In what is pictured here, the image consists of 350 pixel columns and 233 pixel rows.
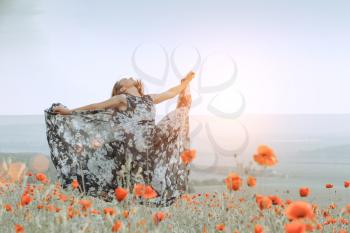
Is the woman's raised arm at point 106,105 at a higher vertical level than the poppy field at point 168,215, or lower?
higher

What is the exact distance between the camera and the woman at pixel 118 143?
6.07 meters

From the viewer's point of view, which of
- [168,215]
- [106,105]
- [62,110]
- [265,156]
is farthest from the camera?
[62,110]

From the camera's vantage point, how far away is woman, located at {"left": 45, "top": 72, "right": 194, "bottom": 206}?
239 inches

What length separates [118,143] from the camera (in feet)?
19.9

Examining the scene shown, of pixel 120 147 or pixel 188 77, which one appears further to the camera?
pixel 188 77

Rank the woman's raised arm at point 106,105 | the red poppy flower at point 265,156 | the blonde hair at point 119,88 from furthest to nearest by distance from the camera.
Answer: the blonde hair at point 119,88
the woman's raised arm at point 106,105
the red poppy flower at point 265,156

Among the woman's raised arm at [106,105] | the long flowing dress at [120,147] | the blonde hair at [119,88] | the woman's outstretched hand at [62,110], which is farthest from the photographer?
the blonde hair at [119,88]

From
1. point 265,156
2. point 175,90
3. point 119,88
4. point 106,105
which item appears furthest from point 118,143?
point 265,156

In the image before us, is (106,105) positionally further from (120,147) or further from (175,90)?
(175,90)

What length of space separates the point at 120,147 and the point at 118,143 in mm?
58

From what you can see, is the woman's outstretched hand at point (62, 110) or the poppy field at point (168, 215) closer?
the poppy field at point (168, 215)

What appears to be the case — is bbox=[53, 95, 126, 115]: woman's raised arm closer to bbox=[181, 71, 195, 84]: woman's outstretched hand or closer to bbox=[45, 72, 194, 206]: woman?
bbox=[45, 72, 194, 206]: woman

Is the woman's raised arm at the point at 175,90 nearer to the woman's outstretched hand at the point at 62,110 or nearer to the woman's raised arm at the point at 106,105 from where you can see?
the woman's raised arm at the point at 106,105

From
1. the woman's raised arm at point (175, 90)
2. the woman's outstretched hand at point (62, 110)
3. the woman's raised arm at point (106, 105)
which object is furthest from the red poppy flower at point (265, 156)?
the woman's outstretched hand at point (62, 110)
